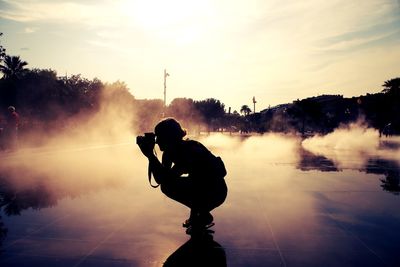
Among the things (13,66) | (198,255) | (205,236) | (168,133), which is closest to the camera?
(198,255)

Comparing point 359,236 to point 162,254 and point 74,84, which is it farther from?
point 74,84

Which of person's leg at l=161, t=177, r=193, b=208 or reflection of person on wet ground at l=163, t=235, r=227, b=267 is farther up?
person's leg at l=161, t=177, r=193, b=208

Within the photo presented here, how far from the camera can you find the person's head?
10.1 ft

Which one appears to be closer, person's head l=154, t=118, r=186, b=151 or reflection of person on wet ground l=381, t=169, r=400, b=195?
person's head l=154, t=118, r=186, b=151

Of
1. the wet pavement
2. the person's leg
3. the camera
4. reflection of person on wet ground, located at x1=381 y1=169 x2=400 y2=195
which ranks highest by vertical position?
the camera

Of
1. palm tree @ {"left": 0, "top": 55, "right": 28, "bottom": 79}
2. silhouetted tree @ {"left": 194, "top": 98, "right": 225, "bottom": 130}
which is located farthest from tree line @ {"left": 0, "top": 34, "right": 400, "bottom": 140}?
silhouetted tree @ {"left": 194, "top": 98, "right": 225, "bottom": 130}

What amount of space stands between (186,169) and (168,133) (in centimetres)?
44

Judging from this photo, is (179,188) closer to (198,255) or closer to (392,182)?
(198,255)

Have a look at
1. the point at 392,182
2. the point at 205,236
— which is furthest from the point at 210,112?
the point at 205,236

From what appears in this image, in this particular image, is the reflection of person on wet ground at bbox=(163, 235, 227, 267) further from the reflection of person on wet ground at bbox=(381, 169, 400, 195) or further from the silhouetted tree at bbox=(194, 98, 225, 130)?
the silhouetted tree at bbox=(194, 98, 225, 130)

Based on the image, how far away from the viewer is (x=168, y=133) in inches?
122

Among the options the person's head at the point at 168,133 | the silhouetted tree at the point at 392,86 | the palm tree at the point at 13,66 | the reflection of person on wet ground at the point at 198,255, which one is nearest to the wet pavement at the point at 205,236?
the reflection of person on wet ground at the point at 198,255

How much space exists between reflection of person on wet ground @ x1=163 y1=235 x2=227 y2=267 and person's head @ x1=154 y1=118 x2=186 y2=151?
1.04 meters

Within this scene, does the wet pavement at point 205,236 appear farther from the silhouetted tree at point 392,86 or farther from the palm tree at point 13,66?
the palm tree at point 13,66
